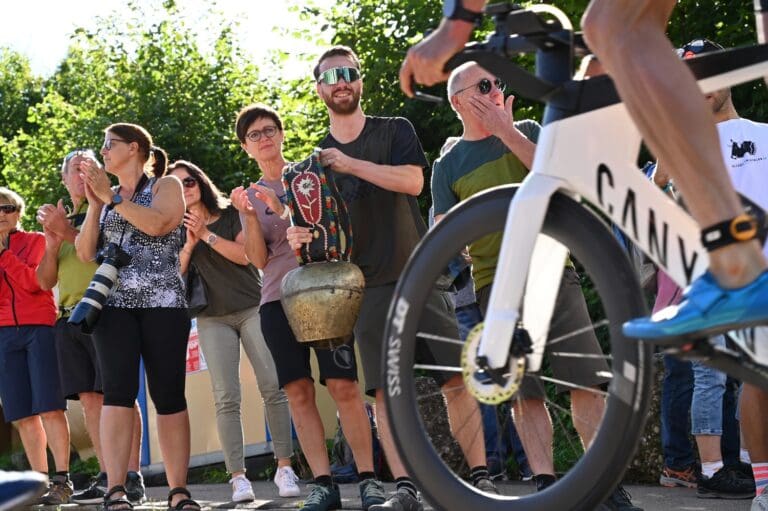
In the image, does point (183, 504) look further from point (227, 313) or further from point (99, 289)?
point (227, 313)

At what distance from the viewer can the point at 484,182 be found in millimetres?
6227

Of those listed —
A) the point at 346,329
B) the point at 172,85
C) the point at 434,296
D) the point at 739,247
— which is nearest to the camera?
the point at 739,247

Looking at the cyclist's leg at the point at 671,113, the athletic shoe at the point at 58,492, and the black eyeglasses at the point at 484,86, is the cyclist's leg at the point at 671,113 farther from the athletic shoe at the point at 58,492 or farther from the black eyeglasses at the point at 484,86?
the athletic shoe at the point at 58,492

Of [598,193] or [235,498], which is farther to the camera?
[235,498]

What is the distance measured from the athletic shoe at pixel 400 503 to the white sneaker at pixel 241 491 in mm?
2261

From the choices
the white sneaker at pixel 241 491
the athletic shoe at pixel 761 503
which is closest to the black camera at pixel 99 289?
the white sneaker at pixel 241 491

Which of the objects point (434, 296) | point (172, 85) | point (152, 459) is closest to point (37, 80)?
point (172, 85)

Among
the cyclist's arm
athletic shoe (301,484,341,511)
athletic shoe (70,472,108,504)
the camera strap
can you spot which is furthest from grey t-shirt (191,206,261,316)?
the cyclist's arm

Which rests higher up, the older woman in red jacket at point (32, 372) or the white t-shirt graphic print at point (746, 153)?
the white t-shirt graphic print at point (746, 153)

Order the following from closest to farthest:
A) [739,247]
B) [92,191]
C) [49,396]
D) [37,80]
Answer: [739,247] → [92,191] → [49,396] → [37,80]

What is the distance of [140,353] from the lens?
23.9ft

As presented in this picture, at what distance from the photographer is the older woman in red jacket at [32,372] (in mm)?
9086

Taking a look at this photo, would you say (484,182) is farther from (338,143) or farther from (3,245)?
(3,245)

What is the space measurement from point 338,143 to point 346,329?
1105 millimetres
